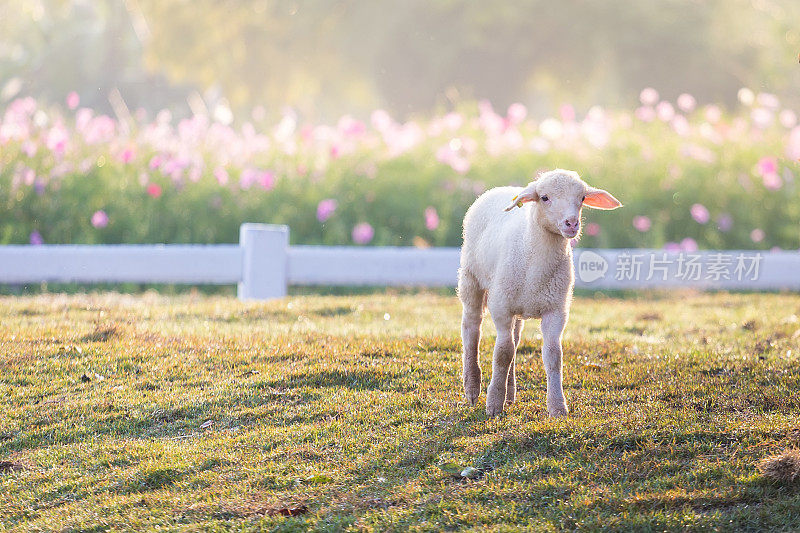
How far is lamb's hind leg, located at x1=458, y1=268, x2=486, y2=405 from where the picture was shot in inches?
230

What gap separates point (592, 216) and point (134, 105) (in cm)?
3544

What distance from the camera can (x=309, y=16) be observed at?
30.7 meters

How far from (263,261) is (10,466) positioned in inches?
182

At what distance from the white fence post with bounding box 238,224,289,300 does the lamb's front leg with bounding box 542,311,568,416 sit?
4867 mm

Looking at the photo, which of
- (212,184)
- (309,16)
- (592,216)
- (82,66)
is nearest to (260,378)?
(212,184)

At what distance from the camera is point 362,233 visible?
1170cm

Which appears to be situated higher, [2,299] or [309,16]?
[309,16]

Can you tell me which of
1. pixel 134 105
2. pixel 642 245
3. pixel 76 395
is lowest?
pixel 76 395

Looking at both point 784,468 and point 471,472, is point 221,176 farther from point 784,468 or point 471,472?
point 784,468

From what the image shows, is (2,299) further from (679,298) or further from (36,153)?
A: (679,298)

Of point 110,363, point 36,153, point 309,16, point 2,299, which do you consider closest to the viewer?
point 110,363

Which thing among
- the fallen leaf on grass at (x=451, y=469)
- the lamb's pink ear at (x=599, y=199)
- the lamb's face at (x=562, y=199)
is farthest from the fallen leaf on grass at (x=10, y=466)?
the lamb's pink ear at (x=599, y=199)

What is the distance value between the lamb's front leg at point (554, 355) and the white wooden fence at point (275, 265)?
4.89 metres

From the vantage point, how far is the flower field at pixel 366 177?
38.3 feet
